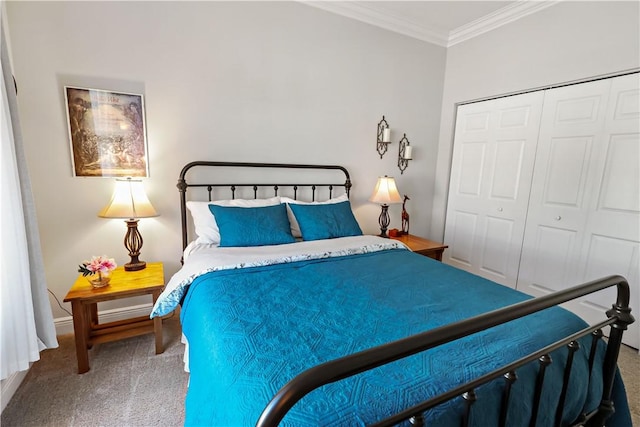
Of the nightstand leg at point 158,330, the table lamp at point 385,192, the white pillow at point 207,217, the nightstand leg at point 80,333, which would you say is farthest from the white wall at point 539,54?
the nightstand leg at point 80,333

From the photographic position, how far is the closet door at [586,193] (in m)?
2.21

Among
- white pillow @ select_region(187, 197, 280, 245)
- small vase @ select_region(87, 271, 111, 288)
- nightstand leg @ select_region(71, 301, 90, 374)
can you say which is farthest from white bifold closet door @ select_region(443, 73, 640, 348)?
nightstand leg @ select_region(71, 301, 90, 374)

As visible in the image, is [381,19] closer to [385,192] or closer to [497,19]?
[497,19]

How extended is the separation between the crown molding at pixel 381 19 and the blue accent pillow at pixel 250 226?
191 cm

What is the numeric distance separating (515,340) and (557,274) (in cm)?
203

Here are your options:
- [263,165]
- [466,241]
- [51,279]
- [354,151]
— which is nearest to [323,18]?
[354,151]

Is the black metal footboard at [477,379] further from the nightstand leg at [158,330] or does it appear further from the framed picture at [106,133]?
the framed picture at [106,133]

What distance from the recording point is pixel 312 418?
30.2 inches

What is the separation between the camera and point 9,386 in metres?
1.59

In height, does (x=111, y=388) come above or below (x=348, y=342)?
below

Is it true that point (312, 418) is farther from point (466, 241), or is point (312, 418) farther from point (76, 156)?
point (466, 241)

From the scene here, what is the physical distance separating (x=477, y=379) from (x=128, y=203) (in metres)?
2.17

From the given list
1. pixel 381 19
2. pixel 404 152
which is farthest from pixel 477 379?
pixel 381 19

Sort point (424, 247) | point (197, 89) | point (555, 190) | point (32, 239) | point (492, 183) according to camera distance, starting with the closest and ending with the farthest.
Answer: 1. point (32, 239)
2. point (197, 89)
3. point (555, 190)
4. point (424, 247)
5. point (492, 183)
